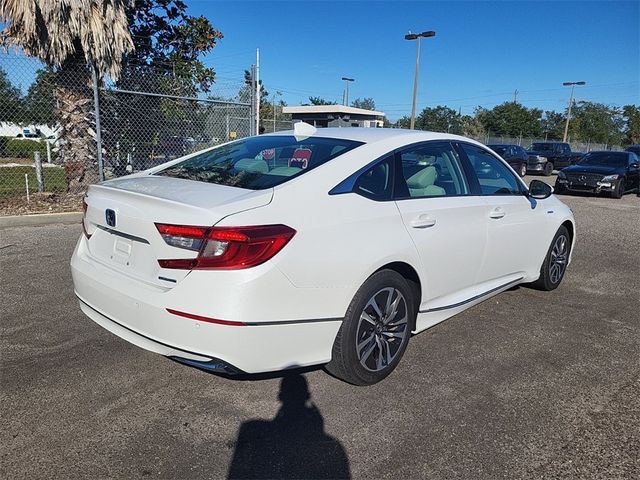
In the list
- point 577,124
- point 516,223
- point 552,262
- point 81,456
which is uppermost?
point 577,124

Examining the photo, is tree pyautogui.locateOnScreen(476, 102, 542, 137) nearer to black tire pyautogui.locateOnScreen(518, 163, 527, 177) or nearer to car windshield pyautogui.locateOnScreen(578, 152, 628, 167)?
black tire pyautogui.locateOnScreen(518, 163, 527, 177)

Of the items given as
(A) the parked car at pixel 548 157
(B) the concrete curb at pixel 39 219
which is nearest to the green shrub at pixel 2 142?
(B) the concrete curb at pixel 39 219

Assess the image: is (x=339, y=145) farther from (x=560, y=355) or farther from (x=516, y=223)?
(x=560, y=355)

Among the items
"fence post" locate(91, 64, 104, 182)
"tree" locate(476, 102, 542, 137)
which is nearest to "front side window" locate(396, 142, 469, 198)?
"fence post" locate(91, 64, 104, 182)

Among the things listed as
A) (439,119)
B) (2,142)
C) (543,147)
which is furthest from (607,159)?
(439,119)

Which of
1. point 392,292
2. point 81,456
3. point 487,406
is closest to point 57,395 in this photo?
point 81,456

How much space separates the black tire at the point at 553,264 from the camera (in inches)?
196

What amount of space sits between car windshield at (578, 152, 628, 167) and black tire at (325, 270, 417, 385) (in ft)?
53.3

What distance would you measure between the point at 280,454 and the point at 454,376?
4.66ft

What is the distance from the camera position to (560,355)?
371cm

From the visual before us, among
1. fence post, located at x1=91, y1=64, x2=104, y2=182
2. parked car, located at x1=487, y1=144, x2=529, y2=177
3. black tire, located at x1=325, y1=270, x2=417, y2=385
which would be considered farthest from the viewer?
parked car, located at x1=487, y1=144, x2=529, y2=177

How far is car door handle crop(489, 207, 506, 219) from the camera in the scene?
394 cm

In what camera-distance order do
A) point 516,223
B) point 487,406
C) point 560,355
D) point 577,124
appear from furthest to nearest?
1. point 577,124
2. point 516,223
3. point 560,355
4. point 487,406

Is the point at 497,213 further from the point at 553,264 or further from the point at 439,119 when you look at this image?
the point at 439,119
